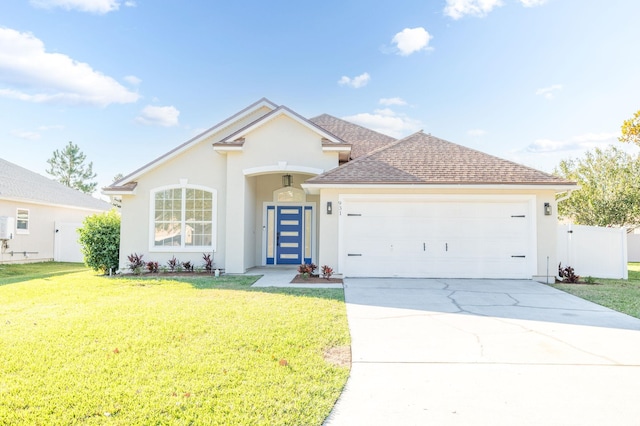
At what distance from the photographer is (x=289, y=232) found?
14.7 metres

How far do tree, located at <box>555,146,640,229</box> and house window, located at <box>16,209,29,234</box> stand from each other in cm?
3018

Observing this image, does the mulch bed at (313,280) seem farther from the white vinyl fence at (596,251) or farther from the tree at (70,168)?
the tree at (70,168)

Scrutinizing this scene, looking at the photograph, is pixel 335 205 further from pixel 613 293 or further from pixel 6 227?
pixel 6 227

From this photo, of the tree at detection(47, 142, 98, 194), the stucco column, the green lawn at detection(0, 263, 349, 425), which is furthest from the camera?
the tree at detection(47, 142, 98, 194)

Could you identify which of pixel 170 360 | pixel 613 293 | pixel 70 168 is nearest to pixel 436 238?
pixel 613 293

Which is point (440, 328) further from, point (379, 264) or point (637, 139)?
point (637, 139)

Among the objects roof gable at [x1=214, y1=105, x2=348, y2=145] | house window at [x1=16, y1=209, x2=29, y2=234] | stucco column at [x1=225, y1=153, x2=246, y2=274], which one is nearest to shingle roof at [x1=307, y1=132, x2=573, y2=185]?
roof gable at [x1=214, y1=105, x2=348, y2=145]

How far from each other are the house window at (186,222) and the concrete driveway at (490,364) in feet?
22.9

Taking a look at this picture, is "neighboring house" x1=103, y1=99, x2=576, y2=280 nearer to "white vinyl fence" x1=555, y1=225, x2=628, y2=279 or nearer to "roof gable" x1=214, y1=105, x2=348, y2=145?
"roof gable" x1=214, y1=105, x2=348, y2=145

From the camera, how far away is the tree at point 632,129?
16.5 meters

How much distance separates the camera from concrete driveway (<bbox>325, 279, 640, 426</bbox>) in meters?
3.33

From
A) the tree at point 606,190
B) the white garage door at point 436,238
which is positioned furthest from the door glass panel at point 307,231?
the tree at point 606,190

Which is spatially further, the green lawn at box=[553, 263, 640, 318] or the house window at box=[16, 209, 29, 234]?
the house window at box=[16, 209, 29, 234]

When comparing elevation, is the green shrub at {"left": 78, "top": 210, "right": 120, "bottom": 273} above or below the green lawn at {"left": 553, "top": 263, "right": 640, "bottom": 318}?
above
